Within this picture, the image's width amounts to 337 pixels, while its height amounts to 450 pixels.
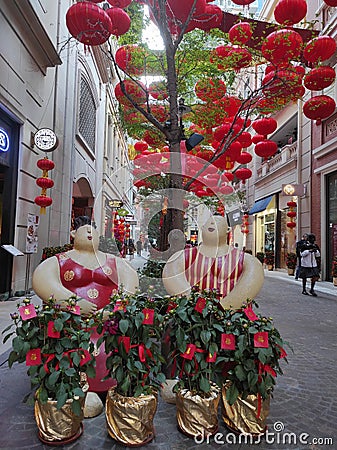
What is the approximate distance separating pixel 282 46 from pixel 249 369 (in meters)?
6.46

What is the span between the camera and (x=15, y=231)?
8367mm

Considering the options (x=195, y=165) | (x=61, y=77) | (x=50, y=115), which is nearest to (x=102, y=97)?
(x=61, y=77)

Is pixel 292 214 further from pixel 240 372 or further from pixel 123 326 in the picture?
pixel 123 326

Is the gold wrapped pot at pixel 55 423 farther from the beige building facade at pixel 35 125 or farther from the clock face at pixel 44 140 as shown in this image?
the clock face at pixel 44 140

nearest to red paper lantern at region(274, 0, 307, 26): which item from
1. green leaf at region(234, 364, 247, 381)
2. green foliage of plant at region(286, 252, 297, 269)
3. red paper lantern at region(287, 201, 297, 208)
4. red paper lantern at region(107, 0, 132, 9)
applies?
red paper lantern at region(107, 0, 132, 9)

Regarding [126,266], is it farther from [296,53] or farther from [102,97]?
[102,97]

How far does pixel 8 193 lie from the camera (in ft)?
27.0

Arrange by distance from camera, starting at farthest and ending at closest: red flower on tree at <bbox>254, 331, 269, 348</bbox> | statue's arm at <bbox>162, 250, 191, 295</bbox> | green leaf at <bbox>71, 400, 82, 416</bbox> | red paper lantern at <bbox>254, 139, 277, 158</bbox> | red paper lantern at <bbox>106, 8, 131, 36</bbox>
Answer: red paper lantern at <bbox>254, 139, 277, 158</bbox> → red paper lantern at <bbox>106, 8, 131, 36</bbox> → statue's arm at <bbox>162, 250, 191, 295</bbox> → red flower on tree at <bbox>254, 331, 269, 348</bbox> → green leaf at <bbox>71, 400, 82, 416</bbox>

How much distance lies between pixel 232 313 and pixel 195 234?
4.51ft

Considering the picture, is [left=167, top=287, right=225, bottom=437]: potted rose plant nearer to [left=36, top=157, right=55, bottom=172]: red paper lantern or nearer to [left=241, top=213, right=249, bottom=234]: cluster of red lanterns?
[left=36, top=157, right=55, bottom=172]: red paper lantern

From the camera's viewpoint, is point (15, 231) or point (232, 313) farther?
point (15, 231)

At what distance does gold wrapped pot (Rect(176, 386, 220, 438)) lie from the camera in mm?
2678

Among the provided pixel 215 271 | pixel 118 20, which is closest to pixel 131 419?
pixel 215 271

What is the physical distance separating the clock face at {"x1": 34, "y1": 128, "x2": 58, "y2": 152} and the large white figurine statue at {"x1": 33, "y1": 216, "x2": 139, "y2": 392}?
20.3 feet
